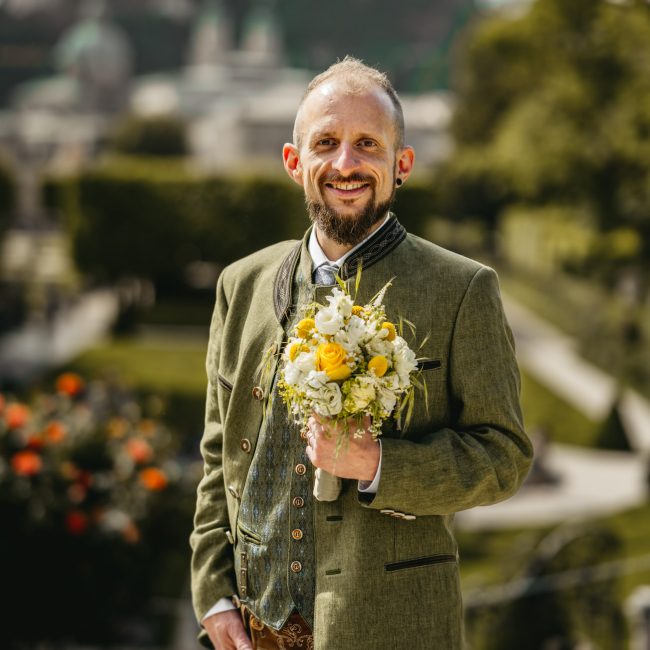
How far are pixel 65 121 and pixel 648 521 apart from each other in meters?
57.4

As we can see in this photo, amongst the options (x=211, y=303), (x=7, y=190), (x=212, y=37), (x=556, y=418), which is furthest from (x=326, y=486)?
(x=212, y=37)

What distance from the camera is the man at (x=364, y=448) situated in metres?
2.15

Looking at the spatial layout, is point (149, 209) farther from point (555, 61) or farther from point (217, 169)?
point (555, 61)

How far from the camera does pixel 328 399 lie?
6.59ft

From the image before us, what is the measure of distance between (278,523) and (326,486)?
17 centimetres

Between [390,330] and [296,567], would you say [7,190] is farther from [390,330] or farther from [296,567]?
[390,330]

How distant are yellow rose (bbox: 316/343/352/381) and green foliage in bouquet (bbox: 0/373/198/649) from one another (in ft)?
13.4

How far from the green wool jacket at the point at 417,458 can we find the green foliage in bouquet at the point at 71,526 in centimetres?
378

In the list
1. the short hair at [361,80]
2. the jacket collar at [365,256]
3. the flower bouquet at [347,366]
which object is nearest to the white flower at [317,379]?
the flower bouquet at [347,366]

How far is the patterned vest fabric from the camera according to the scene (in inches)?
88.4

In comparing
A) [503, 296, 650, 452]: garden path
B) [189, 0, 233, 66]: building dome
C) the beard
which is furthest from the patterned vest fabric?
[189, 0, 233, 66]: building dome

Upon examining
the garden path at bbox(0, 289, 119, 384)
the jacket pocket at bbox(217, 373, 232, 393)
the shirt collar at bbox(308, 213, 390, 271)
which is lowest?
the garden path at bbox(0, 289, 119, 384)

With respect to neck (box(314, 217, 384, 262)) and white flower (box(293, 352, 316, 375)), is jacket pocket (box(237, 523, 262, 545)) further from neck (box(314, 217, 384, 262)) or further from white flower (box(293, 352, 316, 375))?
neck (box(314, 217, 384, 262))

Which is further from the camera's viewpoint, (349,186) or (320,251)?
(320,251)
